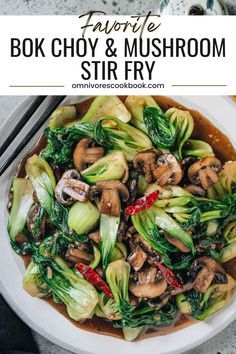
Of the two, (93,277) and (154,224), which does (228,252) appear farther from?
(93,277)

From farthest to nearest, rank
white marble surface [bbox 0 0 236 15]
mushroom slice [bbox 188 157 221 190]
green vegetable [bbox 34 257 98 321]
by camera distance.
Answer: white marble surface [bbox 0 0 236 15] → green vegetable [bbox 34 257 98 321] → mushroom slice [bbox 188 157 221 190]

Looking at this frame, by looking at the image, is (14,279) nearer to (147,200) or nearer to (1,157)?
(1,157)

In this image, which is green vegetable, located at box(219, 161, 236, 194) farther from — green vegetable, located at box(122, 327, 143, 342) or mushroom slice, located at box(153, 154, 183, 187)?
green vegetable, located at box(122, 327, 143, 342)

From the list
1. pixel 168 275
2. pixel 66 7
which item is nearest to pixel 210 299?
pixel 168 275

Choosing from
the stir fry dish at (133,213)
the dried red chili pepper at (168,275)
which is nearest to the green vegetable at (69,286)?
the stir fry dish at (133,213)

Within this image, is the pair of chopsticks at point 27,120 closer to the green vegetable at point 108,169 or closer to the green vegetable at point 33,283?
the green vegetable at point 108,169

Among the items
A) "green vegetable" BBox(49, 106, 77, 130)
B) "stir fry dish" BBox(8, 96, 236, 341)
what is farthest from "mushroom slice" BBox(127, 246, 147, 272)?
"green vegetable" BBox(49, 106, 77, 130)
